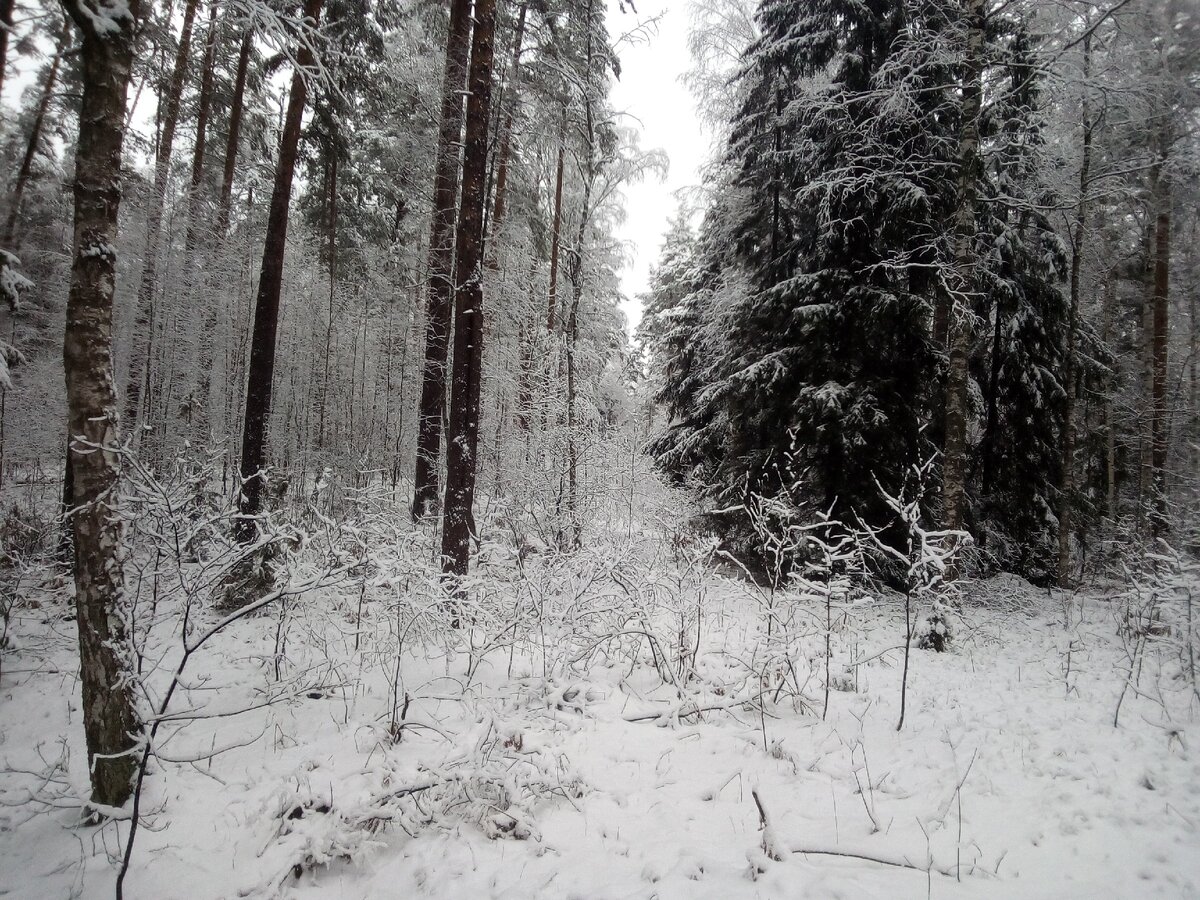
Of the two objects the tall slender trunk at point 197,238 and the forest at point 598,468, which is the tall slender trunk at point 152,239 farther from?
the tall slender trunk at point 197,238

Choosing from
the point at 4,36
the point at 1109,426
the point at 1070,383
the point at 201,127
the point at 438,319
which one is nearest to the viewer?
the point at 4,36

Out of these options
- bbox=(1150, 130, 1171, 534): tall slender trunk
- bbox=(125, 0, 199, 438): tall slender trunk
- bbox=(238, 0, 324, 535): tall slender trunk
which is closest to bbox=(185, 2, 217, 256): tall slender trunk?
bbox=(125, 0, 199, 438): tall slender trunk

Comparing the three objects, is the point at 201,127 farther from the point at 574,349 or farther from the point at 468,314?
the point at 468,314

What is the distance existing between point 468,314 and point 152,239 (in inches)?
356

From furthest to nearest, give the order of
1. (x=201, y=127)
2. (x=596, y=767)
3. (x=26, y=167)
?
(x=201, y=127) → (x=26, y=167) → (x=596, y=767)

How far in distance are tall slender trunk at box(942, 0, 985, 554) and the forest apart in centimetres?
6

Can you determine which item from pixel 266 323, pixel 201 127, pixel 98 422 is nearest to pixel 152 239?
pixel 201 127

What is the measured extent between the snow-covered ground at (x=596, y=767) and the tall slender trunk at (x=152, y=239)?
518 centimetres

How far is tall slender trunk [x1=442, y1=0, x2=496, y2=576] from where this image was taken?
620cm

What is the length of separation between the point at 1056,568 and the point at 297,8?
1573 cm

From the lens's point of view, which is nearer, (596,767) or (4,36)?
(596,767)

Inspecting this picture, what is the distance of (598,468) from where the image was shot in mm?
11719

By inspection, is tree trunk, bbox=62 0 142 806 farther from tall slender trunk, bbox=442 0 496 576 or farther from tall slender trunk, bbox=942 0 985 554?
tall slender trunk, bbox=942 0 985 554

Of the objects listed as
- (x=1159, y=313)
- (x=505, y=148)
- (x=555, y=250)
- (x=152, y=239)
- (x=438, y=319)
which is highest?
(x=505, y=148)
